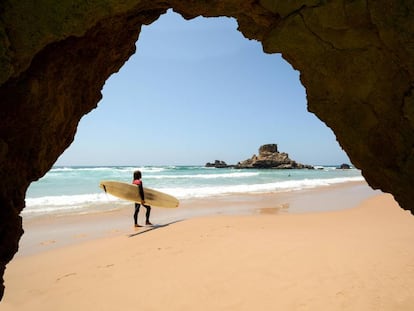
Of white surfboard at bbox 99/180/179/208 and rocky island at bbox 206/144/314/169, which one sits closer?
white surfboard at bbox 99/180/179/208

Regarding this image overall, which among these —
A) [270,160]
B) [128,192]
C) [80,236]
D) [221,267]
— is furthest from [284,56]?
[270,160]

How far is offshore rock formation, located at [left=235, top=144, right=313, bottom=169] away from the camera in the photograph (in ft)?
254

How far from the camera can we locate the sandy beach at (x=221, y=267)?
14.4ft

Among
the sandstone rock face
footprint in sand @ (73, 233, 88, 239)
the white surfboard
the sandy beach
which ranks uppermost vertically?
the sandstone rock face

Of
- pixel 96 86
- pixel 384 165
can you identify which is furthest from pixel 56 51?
pixel 384 165

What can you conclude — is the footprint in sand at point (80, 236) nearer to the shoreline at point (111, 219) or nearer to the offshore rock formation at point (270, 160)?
the shoreline at point (111, 219)

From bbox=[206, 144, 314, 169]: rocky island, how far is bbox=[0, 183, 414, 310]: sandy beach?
227 ft

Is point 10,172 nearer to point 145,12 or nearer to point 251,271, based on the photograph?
point 145,12

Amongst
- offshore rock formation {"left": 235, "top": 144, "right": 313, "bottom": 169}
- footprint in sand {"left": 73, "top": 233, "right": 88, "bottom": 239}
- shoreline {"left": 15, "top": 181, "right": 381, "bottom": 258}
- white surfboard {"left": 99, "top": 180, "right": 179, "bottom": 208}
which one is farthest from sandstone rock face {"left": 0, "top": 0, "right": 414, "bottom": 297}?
offshore rock formation {"left": 235, "top": 144, "right": 313, "bottom": 169}

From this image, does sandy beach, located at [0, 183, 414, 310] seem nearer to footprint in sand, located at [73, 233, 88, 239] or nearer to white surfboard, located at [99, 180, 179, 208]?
footprint in sand, located at [73, 233, 88, 239]

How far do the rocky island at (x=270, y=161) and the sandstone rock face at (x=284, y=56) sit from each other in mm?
74896

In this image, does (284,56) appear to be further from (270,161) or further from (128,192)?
(270,161)

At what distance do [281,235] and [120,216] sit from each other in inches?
269

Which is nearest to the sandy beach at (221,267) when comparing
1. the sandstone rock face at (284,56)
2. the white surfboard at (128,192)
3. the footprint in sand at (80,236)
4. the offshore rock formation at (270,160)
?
the footprint in sand at (80,236)
